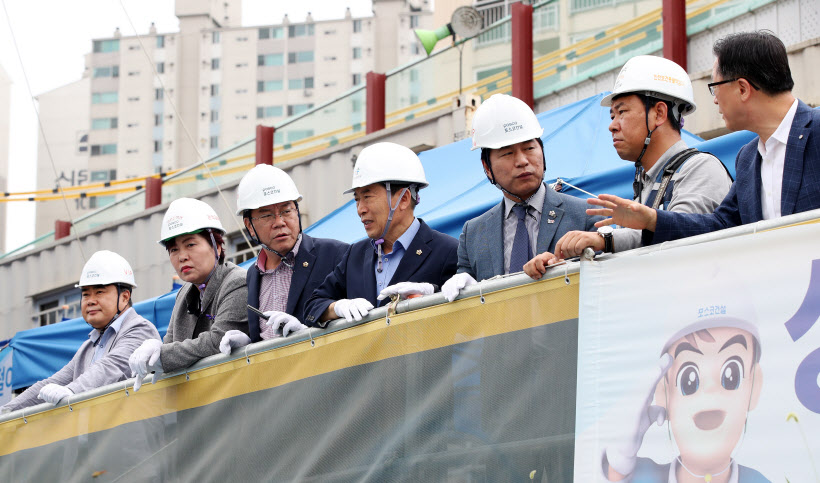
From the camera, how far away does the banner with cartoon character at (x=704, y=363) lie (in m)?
2.62

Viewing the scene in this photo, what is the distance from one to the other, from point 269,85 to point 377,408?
67499mm

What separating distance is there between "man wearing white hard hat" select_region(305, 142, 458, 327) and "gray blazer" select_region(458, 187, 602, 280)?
0.94ft

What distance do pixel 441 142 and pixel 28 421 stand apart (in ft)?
21.7

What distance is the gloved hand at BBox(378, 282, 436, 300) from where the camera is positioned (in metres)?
3.78

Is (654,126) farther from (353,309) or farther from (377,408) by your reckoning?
(377,408)

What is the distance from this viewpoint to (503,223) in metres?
4.16

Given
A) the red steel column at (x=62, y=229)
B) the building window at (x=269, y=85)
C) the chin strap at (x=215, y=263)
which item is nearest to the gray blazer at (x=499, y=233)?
the chin strap at (x=215, y=263)

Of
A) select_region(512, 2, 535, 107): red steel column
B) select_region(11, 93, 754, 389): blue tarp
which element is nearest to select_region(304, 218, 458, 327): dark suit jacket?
select_region(11, 93, 754, 389): blue tarp

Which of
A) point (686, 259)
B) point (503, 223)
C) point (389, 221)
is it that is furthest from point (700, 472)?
point (389, 221)

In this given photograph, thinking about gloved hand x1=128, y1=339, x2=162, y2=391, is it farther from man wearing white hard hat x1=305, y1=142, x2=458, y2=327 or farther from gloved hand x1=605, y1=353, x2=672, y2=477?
gloved hand x1=605, y1=353, x2=672, y2=477

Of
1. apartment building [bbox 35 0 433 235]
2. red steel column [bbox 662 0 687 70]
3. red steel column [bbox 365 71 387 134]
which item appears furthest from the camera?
apartment building [bbox 35 0 433 235]

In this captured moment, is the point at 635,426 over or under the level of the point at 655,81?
under

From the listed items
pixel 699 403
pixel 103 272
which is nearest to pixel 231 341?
pixel 699 403

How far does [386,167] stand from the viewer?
461cm
